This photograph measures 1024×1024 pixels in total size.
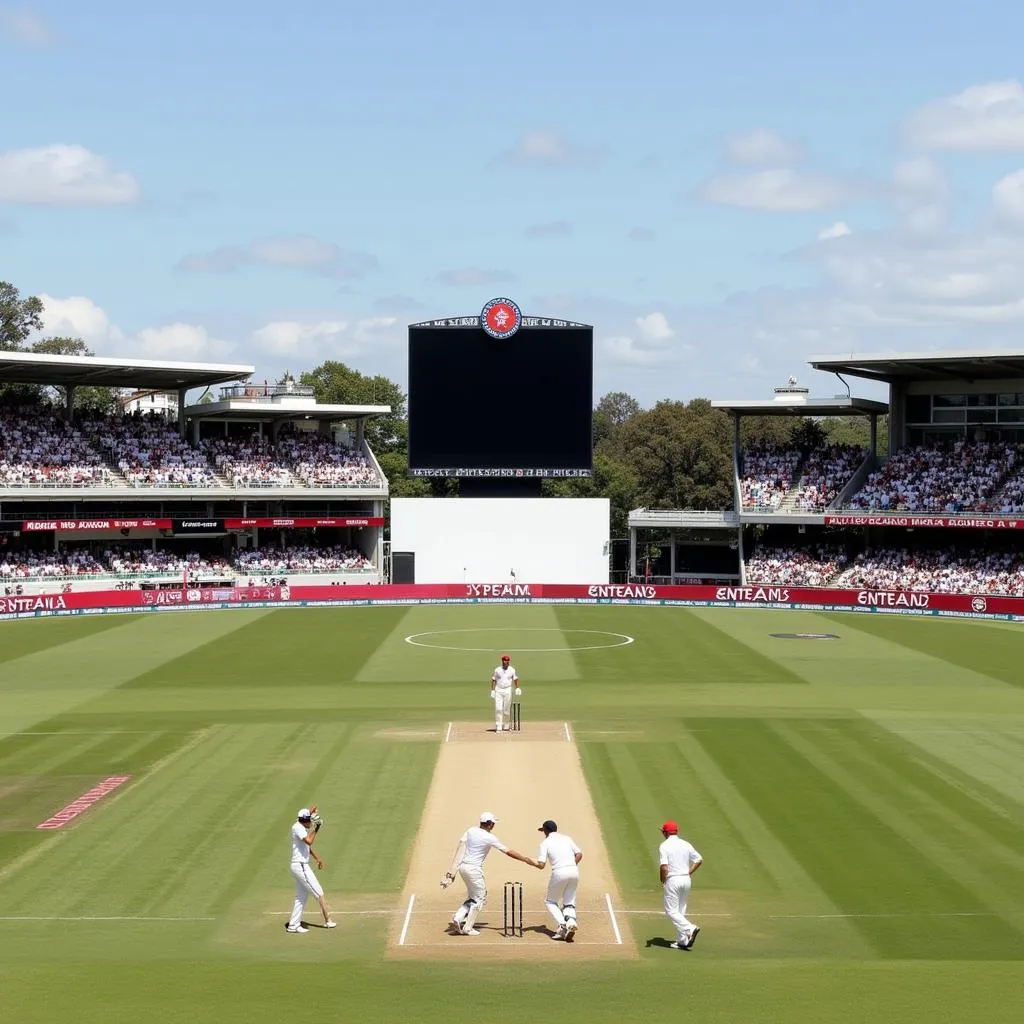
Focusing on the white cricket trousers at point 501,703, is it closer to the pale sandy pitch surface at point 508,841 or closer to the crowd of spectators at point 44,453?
the pale sandy pitch surface at point 508,841

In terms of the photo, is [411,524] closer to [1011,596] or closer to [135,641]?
[135,641]

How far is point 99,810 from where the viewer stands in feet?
87.0

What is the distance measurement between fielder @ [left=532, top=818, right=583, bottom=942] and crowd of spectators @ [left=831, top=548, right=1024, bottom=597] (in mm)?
58153

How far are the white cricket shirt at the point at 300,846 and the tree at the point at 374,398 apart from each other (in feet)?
343

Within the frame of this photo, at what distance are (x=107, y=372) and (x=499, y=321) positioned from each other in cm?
2091

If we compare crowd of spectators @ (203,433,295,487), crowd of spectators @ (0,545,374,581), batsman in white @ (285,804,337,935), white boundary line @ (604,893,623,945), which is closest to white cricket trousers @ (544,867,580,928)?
white boundary line @ (604,893,623,945)

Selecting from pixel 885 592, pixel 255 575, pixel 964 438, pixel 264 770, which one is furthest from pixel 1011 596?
pixel 264 770

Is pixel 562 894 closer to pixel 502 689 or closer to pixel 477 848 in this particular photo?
pixel 477 848

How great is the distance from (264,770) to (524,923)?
12196 millimetres

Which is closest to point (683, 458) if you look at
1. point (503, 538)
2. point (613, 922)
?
point (503, 538)

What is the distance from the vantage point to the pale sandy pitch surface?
18.3 metres

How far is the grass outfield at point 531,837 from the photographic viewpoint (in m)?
16.5

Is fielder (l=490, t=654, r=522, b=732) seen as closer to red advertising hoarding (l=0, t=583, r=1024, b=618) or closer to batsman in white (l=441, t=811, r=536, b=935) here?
batsman in white (l=441, t=811, r=536, b=935)

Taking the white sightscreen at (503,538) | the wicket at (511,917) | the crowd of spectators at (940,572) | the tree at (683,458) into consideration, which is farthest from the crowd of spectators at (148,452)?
the wicket at (511,917)
